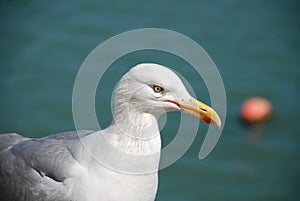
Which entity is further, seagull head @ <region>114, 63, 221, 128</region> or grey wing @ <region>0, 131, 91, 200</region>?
grey wing @ <region>0, 131, 91, 200</region>

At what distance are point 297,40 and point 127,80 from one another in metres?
4.68

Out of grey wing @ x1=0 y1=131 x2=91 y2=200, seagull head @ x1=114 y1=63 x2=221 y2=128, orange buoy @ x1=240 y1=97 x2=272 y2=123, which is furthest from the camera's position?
orange buoy @ x1=240 y1=97 x2=272 y2=123

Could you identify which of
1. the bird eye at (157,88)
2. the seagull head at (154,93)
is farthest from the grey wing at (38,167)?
the bird eye at (157,88)

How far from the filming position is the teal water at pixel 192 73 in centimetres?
625

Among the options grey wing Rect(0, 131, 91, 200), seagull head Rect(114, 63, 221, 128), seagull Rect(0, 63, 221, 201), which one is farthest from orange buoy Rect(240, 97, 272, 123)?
seagull head Rect(114, 63, 221, 128)

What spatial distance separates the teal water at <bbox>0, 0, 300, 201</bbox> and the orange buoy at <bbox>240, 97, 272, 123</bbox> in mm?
81

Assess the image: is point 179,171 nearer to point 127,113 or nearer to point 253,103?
point 253,103

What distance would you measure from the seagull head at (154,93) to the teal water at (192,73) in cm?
265

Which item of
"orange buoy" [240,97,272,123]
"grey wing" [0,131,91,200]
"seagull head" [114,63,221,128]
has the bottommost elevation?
"grey wing" [0,131,91,200]

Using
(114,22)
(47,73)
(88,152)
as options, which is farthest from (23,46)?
(88,152)

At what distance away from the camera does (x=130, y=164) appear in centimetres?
355

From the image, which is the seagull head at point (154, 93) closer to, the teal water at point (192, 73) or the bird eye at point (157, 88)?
the bird eye at point (157, 88)

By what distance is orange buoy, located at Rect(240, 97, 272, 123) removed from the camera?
22.1 ft

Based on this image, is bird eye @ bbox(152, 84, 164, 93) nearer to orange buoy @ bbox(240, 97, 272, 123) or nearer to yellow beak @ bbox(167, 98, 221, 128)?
yellow beak @ bbox(167, 98, 221, 128)
